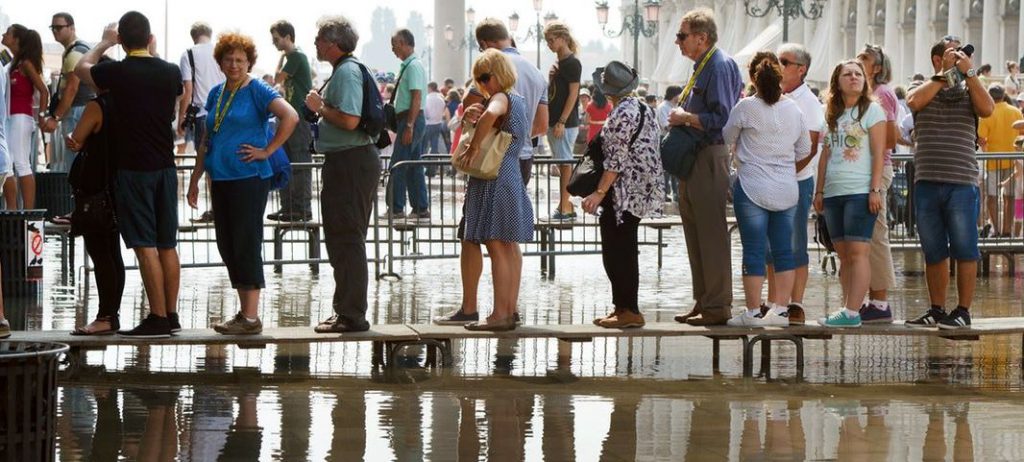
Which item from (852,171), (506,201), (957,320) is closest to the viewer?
(506,201)

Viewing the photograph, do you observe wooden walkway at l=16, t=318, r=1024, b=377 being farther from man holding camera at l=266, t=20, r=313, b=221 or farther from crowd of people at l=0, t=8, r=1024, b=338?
man holding camera at l=266, t=20, r=313, b=221

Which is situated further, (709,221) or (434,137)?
(434,137)

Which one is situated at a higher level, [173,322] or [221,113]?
[221,113]

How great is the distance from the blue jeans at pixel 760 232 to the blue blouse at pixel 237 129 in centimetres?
277

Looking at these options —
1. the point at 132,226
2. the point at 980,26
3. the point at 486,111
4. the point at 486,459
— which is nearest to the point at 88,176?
the point at 132,226

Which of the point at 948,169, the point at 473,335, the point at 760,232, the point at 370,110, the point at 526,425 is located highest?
the point at 370,110

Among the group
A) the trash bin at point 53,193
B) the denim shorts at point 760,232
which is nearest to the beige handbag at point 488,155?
the denim shorts at point 760,232

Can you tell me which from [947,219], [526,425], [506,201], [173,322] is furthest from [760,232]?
[173,322]

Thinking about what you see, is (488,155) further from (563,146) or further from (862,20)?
(862,20)

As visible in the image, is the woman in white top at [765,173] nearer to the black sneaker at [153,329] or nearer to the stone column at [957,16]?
the black sneaker at [153,329]

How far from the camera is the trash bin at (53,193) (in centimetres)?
1772

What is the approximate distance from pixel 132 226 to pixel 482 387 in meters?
2.18

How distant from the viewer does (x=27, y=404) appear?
22.6ft

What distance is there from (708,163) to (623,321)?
105 centimetres
